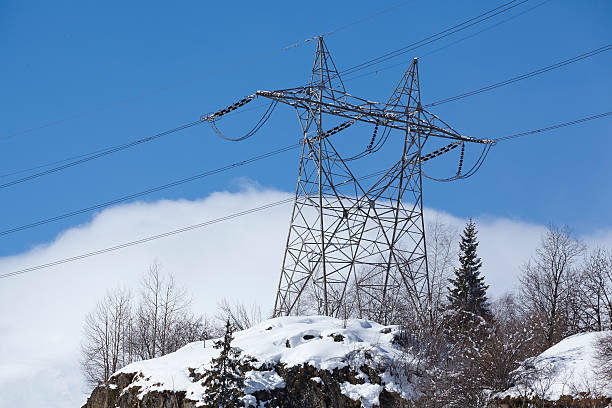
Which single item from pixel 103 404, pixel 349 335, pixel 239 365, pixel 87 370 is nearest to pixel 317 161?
pixel 349 335

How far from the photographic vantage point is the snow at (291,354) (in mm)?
22406

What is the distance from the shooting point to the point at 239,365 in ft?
70.6

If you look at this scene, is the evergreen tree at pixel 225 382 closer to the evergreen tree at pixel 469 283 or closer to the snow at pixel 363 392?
the snow at pixel 363 392

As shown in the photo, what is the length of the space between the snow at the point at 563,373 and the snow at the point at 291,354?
13.4ft

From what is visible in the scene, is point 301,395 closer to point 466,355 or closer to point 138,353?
point 466,355

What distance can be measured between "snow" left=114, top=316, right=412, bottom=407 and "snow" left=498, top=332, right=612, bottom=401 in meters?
4.07

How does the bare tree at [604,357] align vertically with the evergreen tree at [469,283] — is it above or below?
below

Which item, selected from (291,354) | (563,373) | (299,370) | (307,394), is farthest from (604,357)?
(291,354)

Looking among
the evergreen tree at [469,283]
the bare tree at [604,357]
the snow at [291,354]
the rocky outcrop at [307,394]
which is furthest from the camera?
the evergreen tree at [469,283]

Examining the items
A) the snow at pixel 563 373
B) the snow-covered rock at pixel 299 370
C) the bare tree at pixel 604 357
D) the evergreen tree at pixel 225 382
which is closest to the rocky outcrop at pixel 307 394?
the snow-covered rock at pixel 299 370

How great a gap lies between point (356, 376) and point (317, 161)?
809cm

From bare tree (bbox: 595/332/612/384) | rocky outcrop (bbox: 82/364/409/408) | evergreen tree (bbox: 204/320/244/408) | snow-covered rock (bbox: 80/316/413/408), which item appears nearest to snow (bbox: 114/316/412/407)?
snow-covered rock (bbox: 80/316/413/408)

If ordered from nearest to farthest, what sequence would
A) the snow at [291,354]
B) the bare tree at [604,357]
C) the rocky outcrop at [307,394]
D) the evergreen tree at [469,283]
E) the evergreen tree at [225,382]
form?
1. the bare tree at [604,357]
2. the evergreen tree at [225,382]
3. the rocky outcrop at [307,394]
4. the snow at [291,354]
5. the evergreen tree at [469,283]

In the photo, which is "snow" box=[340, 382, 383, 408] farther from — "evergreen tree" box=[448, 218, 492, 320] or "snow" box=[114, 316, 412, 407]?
"evergreen tree" box=[448, 218, 492, 320]
